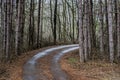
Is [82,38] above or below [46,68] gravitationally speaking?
above

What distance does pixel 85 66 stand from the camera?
14.3m

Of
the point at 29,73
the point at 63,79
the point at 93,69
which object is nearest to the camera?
the point at 63,79

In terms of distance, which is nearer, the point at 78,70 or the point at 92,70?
the point at 92,70

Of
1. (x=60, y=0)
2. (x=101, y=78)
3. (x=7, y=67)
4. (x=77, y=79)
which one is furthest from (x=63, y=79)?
(x=60, y=0)

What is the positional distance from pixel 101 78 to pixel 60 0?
105 ft

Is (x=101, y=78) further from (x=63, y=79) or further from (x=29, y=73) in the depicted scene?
(x=29, y=73)

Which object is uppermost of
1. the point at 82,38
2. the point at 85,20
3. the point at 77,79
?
the point at 85,20

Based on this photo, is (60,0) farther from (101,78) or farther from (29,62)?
(101,78)

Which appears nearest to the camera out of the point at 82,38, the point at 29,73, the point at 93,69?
the point at 29,73

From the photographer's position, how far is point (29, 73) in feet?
41.1

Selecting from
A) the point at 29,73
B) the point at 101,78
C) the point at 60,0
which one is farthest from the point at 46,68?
the point at 60,0

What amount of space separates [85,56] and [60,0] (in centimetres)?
2799

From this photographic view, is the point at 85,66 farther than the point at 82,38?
No

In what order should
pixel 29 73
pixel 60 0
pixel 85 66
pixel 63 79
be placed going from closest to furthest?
pixel 63 79 → pixel 29 73 → pixel 85 66 → pixel 60 0
